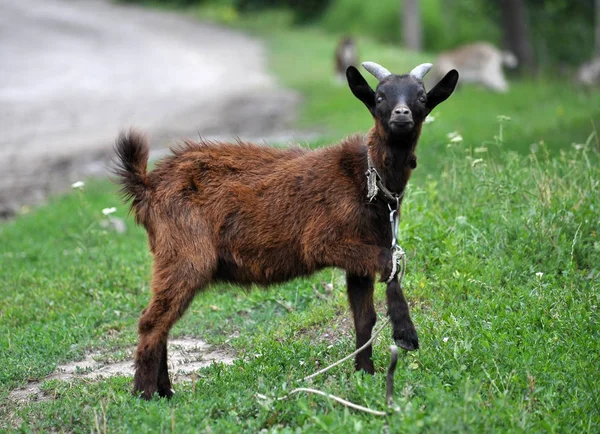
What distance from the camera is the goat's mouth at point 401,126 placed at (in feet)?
17.4

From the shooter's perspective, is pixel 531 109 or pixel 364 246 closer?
pixel 364 246

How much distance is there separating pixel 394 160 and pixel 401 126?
0.35 metres

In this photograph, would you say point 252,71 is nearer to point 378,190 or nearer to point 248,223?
point 248,223

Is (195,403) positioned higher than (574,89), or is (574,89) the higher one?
(574,89)

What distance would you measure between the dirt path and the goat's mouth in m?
7.79

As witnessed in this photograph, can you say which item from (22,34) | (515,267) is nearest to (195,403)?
(515,267)

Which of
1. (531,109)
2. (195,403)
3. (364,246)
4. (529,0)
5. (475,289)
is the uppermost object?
(529,0)

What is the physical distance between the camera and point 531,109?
1599cm

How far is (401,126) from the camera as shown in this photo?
5297 millimetres

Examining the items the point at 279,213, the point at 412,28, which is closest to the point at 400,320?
the point at 279,213

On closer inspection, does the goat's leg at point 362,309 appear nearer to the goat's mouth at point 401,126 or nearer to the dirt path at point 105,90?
the goat's mouth at point 401,126

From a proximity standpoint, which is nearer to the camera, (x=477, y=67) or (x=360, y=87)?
(x=360, y=87)

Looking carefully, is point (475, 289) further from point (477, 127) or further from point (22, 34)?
point (22, 34)

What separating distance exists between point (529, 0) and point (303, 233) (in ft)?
85.5
